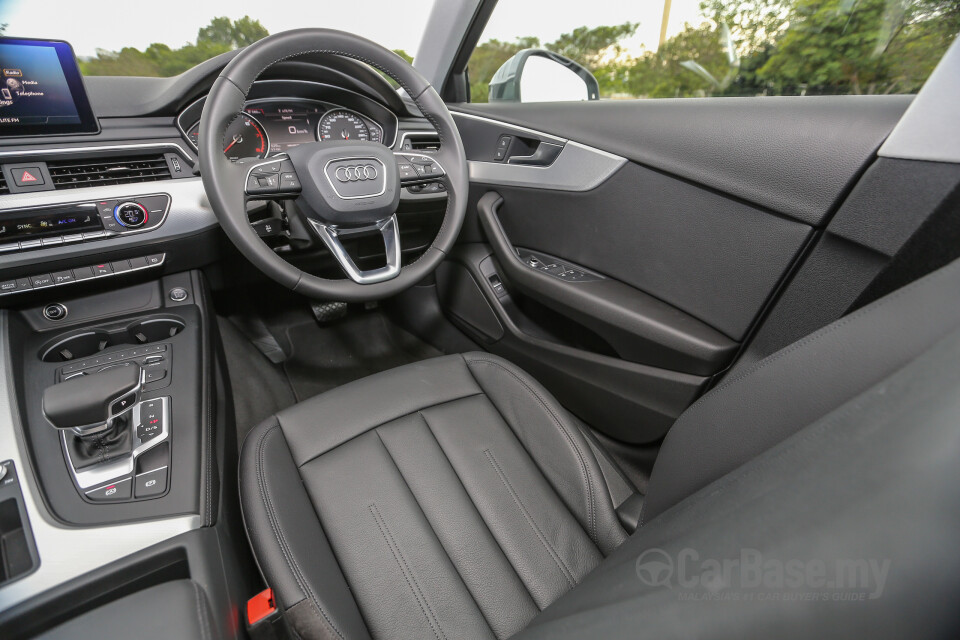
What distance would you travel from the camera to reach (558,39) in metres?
1.61

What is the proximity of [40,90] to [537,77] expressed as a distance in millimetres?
1316

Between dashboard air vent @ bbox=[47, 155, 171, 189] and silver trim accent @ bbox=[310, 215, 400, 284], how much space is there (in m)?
0.39

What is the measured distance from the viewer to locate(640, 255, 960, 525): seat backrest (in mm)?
417

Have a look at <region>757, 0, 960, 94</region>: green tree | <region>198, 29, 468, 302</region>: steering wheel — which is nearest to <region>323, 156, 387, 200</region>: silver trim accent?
<region>198, 29, 468, 302</region>: steering wheel

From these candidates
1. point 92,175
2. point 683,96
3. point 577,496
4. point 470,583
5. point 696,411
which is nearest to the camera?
point 696,411

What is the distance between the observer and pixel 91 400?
0.68m

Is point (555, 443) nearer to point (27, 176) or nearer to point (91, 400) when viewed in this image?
point (91, 400)

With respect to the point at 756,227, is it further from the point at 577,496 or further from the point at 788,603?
the point at 788,603

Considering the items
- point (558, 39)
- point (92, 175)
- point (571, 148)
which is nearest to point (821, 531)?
point (571, 148)

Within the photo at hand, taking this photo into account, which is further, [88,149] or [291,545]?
[88,149]

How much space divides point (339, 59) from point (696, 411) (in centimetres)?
117

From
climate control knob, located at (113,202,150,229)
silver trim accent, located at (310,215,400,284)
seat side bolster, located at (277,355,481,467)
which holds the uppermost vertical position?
climate control knob, located at (113,202,150,229)

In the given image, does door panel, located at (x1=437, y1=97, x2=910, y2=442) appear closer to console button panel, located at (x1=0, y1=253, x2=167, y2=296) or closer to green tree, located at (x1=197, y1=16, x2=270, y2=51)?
green tree, located at (x1=197, y1=16, x2=270, y2=51)

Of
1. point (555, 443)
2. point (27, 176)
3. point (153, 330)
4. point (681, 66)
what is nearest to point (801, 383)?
point (555, 443)
